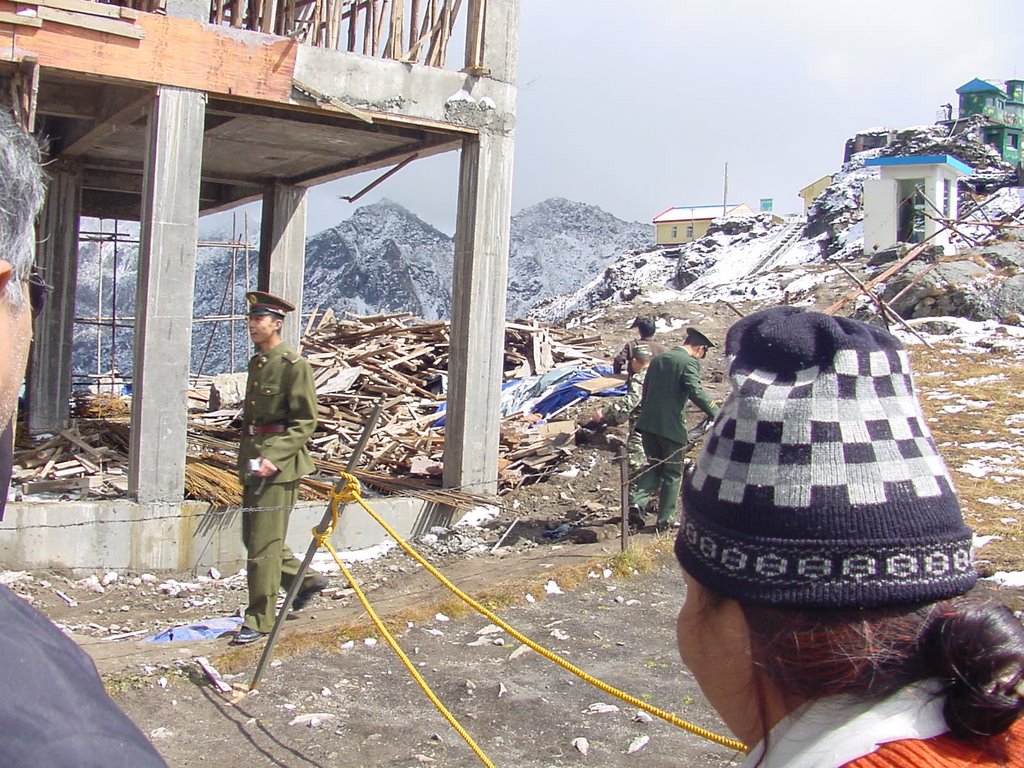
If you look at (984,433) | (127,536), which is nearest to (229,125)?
(127,536)

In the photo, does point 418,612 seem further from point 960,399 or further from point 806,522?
point 960,399

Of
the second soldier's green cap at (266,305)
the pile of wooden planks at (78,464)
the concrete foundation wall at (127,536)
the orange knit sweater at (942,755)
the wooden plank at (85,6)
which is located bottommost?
the concrete foundation wall at (127,536)

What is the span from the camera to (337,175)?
1408 centimetres

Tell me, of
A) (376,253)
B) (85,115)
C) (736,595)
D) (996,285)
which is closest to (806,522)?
(736,595)

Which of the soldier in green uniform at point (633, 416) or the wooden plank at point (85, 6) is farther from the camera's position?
the soldier in green uniform at point (633, 416)

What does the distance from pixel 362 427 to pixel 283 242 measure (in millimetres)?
3395

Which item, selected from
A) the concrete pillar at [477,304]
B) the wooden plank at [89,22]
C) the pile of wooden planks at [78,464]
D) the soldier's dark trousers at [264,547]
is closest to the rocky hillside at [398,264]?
the pile of wooden planks at [78,464]

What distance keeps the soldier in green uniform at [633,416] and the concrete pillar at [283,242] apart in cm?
502

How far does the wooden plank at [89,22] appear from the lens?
895 cm

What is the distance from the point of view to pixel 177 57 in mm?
9531

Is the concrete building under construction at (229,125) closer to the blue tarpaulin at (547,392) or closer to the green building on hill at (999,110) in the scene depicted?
the blue tarpaulin at (547,392)

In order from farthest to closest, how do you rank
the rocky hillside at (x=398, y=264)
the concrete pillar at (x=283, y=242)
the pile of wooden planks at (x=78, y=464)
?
the rocky hillside at (x=398, y=264), the concrete pillar at (x=283, y=242), the pile of wooden planks at (x=78, y=464)

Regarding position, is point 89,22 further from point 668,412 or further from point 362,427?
point 668,412

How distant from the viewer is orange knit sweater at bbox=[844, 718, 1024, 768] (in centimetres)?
133
